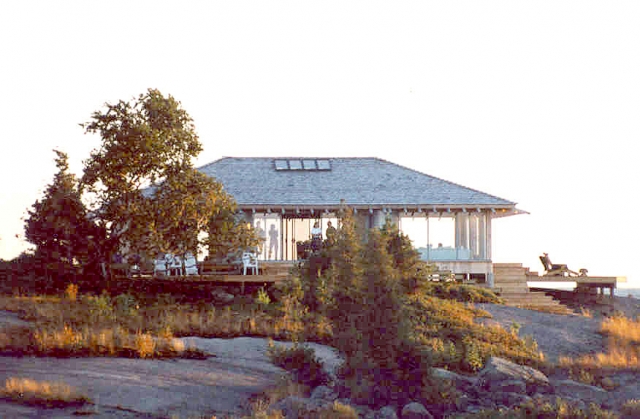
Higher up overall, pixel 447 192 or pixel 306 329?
pixel 447 192

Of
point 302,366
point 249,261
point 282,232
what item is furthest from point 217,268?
point 302,366

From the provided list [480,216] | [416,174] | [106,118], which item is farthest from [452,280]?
[106,118]

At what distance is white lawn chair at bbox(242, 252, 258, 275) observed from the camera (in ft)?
89.4

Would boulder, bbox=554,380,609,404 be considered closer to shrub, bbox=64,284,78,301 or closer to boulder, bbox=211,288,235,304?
boulder, bbox=211,288,235,304

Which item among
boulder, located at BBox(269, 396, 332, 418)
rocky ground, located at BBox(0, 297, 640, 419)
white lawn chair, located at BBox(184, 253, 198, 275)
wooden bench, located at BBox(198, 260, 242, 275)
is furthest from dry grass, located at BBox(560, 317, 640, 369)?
white lawn chair, located at BBox(184, 253, 198, 275)

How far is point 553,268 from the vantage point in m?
31.5

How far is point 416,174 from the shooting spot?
32906 millimetres

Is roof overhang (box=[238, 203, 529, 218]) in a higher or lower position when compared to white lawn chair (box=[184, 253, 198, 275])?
higher

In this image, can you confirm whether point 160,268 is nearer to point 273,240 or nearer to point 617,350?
point 273,240

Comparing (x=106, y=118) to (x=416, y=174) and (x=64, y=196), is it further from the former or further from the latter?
(x=416, y=174)

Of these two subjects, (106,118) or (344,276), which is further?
(106,118)

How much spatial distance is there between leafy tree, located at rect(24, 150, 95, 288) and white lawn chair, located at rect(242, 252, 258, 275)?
543 centimetres

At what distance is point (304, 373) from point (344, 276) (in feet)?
6.65

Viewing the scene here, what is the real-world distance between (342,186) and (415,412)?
19.8 meters
